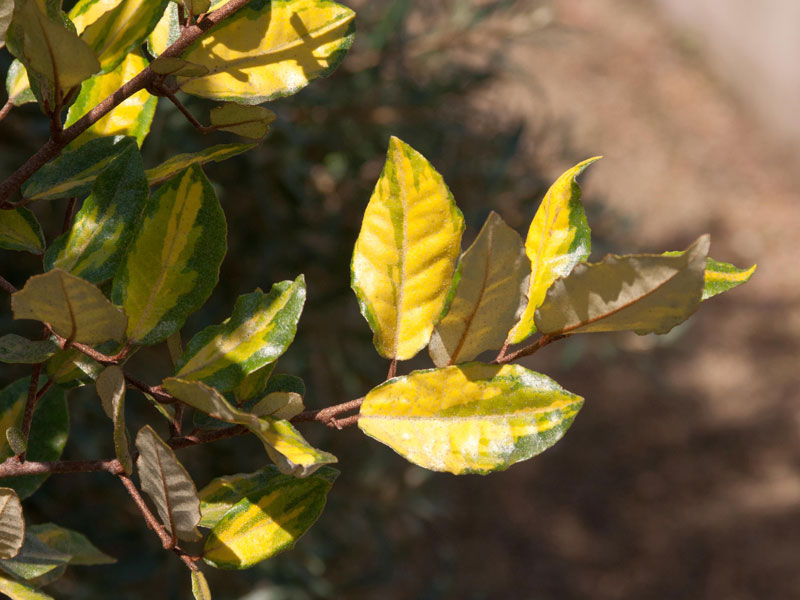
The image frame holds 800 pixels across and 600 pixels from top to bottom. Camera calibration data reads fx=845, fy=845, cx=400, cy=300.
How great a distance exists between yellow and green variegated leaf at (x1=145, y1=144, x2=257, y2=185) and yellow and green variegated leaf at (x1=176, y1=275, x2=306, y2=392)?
0.06 meters

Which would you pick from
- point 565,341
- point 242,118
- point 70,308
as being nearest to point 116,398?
point 70,308

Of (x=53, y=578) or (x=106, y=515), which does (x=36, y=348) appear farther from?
(x=106, y=515)

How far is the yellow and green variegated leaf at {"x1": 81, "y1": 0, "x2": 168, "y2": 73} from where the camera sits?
0.37 meters

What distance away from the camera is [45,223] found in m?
1.07

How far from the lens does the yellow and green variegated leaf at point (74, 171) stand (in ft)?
1.29

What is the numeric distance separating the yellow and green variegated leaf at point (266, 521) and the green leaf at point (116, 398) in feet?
0.22

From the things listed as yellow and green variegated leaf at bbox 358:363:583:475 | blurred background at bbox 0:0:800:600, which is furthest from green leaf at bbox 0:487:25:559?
blurred background at bbox 0:0:800:600

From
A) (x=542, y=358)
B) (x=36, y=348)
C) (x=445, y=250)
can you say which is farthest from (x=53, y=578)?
(x=542, y=358)

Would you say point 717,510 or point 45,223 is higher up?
point 45,223

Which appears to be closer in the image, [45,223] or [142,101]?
[142,101]

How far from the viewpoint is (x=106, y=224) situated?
0.38 m

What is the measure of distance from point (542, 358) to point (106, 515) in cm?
207

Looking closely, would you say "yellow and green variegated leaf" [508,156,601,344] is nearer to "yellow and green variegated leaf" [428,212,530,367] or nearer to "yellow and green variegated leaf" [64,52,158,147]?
"yellow and green variegated leaf" [428,212,530,367]

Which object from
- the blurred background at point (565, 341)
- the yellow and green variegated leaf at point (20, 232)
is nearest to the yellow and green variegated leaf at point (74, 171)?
the yellow and green variegated leaf at point (20, 232)
